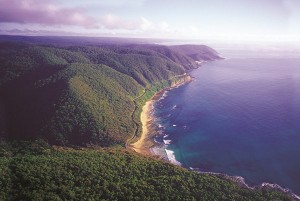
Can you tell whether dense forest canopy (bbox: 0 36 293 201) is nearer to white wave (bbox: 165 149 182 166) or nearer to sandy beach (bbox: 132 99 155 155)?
sandy beach (bbox: 132 99 155 155)

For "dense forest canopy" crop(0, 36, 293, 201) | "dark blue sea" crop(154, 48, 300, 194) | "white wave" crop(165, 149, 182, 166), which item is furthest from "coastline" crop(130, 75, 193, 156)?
"dense forest canopy" crop(0, 36, 293, 201)

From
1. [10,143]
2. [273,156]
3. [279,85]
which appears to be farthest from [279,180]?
[279,85]

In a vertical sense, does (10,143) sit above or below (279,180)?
above

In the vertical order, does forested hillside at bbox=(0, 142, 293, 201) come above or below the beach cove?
above

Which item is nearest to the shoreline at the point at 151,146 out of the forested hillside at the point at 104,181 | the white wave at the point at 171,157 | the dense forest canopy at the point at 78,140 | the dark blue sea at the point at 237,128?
the white wave at the point at 171,157

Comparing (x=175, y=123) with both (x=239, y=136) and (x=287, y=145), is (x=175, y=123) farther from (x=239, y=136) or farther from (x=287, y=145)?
(x=287, y=145)

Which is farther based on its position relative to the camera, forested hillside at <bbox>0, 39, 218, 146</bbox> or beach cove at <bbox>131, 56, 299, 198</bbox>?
forested hillside at <bbox>0, 39, 218, 146</bbox>

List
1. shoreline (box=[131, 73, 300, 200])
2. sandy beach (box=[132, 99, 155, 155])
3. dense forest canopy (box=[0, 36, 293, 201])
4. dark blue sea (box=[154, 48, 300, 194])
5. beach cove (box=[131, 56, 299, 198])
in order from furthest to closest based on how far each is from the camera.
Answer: sandy beach (box=[132, 99, 155, 155]) < dark blue sea (box=[154, 48, 300, 194]) < beach cove (box=[131, 56, 299, 198]) < shoreline (box=[131, 73, 300, 200]) < dense forest canopy (box=[0, 36, 293, 201])

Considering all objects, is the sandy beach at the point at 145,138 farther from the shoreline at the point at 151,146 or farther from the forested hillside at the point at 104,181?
the forested hillside at the point at 104,181
